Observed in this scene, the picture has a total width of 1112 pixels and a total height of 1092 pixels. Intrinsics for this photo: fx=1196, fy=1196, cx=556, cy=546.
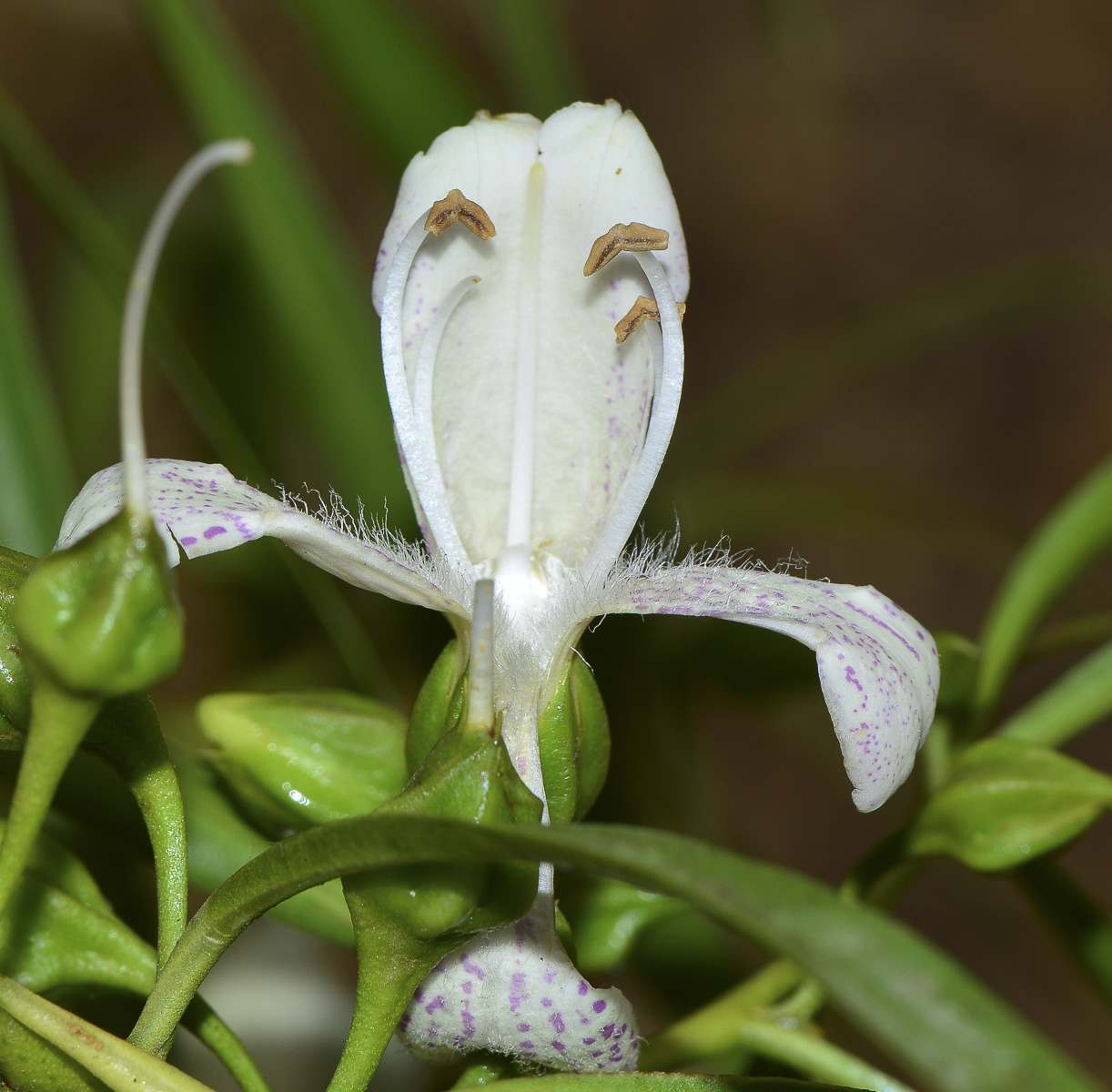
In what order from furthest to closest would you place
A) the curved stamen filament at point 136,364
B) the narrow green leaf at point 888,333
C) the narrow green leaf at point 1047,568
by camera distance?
the narrow green leaf at point 888,333
the narrow green leaf at point 1047,568
the curved stamen filament at point 136,364

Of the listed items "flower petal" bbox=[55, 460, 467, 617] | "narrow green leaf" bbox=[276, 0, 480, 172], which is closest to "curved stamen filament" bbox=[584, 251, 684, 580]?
"flower petal" bbox=[55, 460, 467, 617]

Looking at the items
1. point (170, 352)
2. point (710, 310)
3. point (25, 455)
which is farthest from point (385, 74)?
point (710, 310)

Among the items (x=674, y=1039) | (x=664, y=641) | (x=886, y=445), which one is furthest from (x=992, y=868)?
(x=886, y=445)

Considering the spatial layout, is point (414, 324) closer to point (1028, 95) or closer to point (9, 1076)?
point (9, 1076)

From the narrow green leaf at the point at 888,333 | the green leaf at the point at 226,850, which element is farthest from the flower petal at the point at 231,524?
the narrow green leaf at the point at 888,333

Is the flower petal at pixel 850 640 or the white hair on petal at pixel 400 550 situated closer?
the flower petal at pixel 850 640

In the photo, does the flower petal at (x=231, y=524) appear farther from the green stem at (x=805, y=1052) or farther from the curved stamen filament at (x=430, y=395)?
the green stem at (x=805, y=1052)

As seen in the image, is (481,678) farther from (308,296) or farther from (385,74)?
(385,74)

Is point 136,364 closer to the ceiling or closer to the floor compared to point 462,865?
closer to the ceiling
